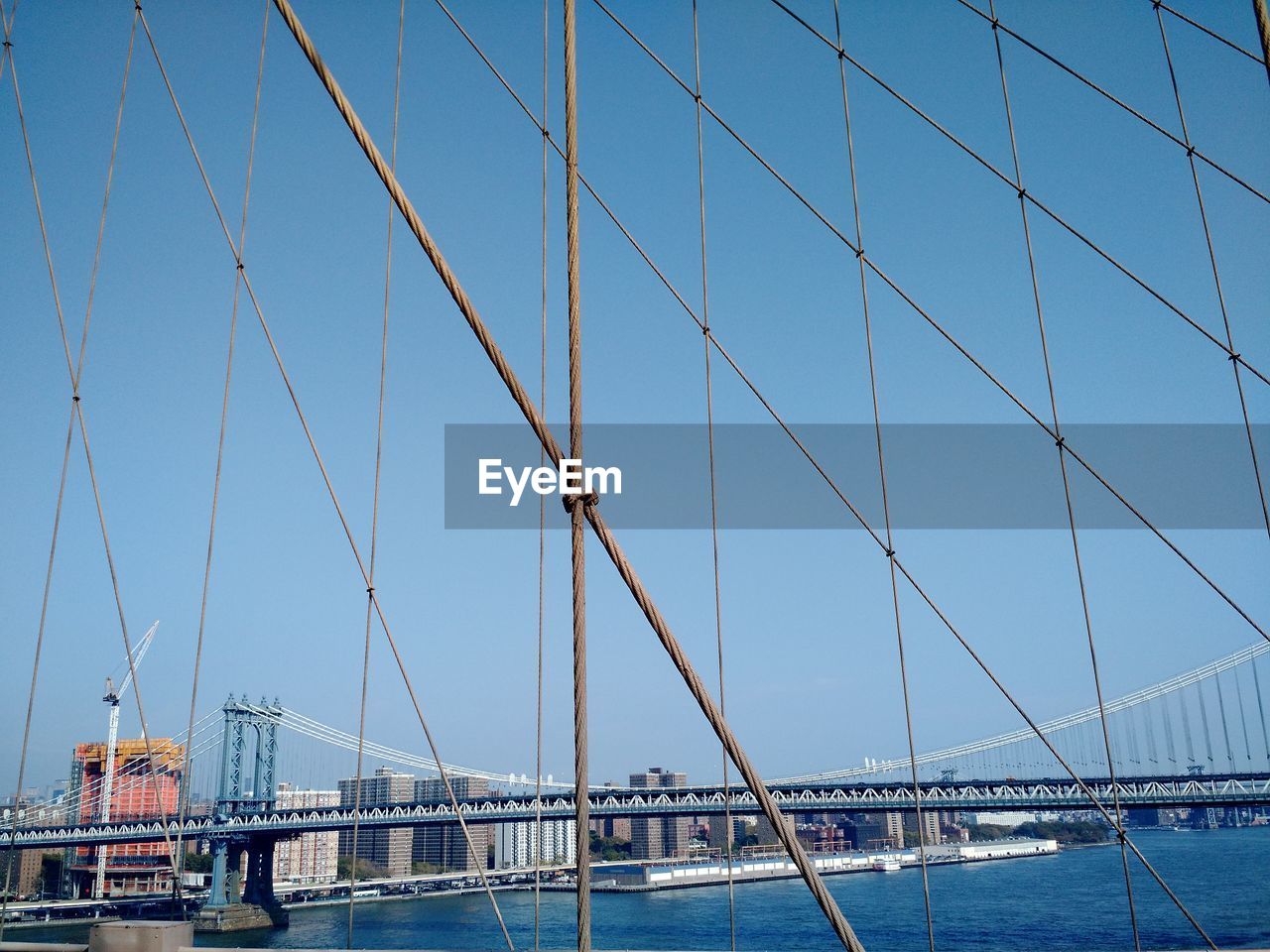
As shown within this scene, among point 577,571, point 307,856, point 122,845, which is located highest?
point 577,571

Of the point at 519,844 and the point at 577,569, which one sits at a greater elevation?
the point at 577,569

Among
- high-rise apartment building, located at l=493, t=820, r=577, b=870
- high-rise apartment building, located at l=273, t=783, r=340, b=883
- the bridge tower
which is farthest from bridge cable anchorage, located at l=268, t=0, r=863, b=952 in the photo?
high-rise apartment building, located at l=273, t=783, r=340, b=883

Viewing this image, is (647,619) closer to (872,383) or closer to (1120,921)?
(872,383)

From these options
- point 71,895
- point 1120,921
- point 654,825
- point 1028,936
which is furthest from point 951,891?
point 71,895

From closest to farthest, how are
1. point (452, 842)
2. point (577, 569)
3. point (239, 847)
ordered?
point (577, 569), point (239, 847), point (452, 842)

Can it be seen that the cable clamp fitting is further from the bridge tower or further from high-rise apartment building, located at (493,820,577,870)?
high-rise apartment building, located at (493,820,577,870)

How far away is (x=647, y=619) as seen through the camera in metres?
1.88

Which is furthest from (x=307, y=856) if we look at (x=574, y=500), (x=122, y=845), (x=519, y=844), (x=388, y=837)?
(x=574, y=500)

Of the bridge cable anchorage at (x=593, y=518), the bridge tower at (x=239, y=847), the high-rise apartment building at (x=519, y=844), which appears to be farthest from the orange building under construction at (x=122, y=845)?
the bridge cable anchorage at (x=593, y=518)

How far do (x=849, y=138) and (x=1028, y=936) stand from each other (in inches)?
821

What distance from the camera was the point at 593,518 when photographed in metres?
1.95

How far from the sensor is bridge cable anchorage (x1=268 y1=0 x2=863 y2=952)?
183 centimetres

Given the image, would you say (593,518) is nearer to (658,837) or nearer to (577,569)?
(577,569)

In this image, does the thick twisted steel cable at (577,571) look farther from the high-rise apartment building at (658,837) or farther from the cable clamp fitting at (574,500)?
the high-rise apartment building at (658,837)
